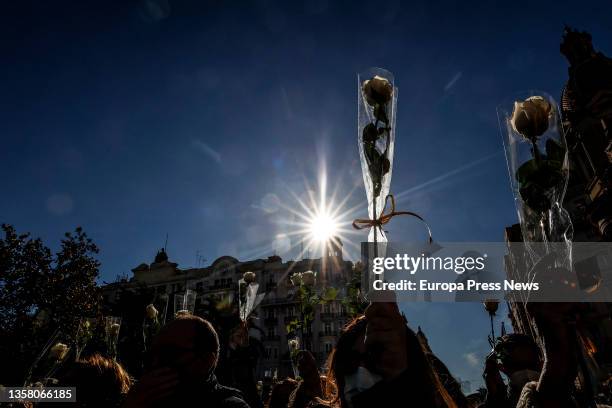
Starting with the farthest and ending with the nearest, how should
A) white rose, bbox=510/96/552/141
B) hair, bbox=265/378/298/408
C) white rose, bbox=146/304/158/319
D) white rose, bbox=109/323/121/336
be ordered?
white rose, bbox=109/323/121/336, white rose, bbox=146/304/158/319, hair, bbox=265/378/298/408, white rose, bbox=510/96/552/141

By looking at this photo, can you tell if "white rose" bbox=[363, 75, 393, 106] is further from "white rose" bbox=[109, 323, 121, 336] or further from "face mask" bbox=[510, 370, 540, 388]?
"white rose" bbox=[109, 323, 121, 336]

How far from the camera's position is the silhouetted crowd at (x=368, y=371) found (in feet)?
4.76

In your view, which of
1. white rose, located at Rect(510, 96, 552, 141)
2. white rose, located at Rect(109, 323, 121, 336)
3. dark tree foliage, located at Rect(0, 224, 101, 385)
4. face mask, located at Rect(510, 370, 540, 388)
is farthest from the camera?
dark tree foliage, located at Rect(0, 224, 101, 385)

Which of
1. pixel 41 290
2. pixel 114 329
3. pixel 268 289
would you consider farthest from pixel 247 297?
pixel 268 289

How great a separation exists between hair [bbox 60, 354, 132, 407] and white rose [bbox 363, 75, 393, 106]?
2974mm

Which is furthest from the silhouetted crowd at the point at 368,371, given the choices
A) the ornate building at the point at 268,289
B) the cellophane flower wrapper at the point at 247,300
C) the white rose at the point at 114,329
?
the ornate building at the point at 268,289

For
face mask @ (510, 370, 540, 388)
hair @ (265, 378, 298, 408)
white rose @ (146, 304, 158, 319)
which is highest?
white rose @ (146, 304, 158, 319)

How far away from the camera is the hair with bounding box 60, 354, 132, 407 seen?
284cm

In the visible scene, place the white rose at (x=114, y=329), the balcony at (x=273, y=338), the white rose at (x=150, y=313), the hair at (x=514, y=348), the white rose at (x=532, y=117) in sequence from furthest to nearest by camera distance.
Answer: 1. the balcony at (x=273, y=338)
2. the white rose at (x=114, y=329)
3. the white rose at (x=150, y=313)
4. the hair at (x=514, y=348)
5. the white rose at (x=532, y=117)

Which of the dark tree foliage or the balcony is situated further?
the balcony

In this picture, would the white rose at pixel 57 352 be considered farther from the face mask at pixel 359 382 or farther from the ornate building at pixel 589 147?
the ornate building at pixel 589 147

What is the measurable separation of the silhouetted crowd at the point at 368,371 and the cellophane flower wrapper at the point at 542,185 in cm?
64

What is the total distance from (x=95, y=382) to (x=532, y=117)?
371 centimetres

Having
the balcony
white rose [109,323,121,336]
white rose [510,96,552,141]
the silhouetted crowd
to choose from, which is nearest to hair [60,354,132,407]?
the silhouetted crowd
